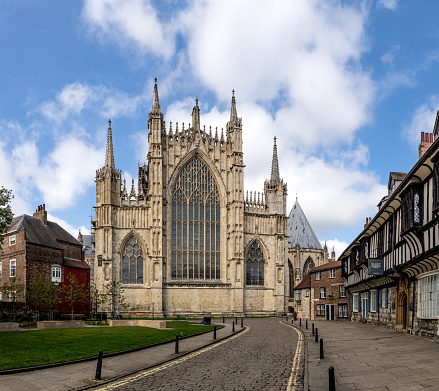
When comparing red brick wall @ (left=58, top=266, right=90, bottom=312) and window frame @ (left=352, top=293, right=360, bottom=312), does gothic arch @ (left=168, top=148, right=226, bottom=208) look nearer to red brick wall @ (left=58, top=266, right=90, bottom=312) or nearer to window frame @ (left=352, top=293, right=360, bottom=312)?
red brick wall @ (left=58, top=266, right=90, bottom=312)

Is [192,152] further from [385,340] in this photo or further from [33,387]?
[33,387]

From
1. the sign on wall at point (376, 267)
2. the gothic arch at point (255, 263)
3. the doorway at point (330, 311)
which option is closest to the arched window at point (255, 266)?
the gothic arch at point (255, 263)

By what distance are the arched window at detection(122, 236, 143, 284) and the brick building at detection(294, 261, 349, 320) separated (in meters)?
19.3

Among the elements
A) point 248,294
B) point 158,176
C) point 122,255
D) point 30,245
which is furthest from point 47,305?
point 248,294

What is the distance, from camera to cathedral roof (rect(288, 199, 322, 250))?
87312 millimetres

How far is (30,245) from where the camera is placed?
44.5 meters

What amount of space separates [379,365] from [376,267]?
45.1ft

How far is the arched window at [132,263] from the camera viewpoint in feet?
180

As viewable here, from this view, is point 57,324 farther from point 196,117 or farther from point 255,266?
point 196,117

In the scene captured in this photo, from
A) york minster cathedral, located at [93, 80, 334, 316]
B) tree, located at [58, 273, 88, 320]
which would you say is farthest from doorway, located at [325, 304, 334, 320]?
tree, located at [58, 273, 88, 320]

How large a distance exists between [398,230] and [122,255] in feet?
121

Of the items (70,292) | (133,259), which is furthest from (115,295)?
(70,292)

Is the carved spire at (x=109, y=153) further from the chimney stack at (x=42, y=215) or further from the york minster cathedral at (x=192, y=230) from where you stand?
the chimney stack at (x=42, y=215)

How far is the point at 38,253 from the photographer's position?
45.6 metres
